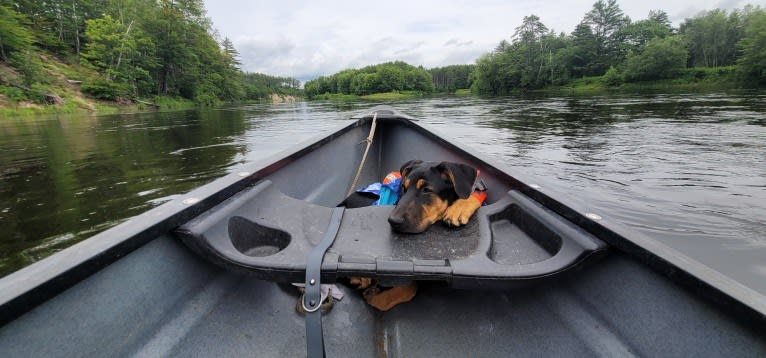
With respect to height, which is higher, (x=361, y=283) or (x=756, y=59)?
(x=756, y=59)

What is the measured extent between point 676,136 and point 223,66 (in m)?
61.0

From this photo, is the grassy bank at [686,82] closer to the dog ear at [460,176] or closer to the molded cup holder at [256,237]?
the dog ear at [460,176]

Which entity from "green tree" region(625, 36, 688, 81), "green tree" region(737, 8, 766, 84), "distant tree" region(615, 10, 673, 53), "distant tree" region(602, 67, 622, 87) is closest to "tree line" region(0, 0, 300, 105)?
"distant tree" region(602, 67, 622, 87)

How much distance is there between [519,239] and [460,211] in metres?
0.37

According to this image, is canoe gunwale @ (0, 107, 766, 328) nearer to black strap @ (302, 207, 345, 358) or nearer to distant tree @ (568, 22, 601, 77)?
black strap @ (302, 207, 345, 358)

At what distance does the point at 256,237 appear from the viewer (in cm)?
185

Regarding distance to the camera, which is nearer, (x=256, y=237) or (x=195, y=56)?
(x=256, y=237)

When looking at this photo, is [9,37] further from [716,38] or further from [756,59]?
[716,38]

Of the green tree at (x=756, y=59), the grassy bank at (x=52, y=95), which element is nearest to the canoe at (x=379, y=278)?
the grassy bank at (x=52, y=95)

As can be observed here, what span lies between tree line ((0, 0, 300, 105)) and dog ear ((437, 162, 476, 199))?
33499 millimetres

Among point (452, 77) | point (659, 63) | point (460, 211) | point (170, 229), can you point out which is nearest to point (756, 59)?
point (659, 63)

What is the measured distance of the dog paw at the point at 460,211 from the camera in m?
1.93

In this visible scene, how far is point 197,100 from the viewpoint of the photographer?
42.4 metres

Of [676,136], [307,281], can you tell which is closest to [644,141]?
[676,136]
